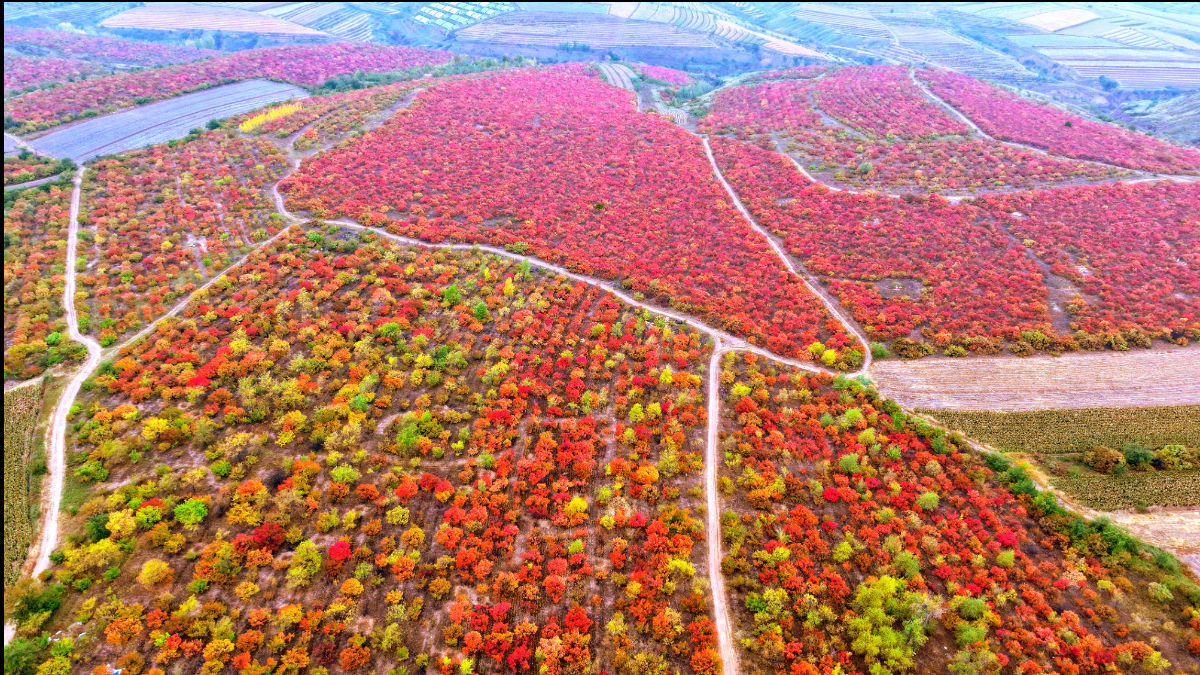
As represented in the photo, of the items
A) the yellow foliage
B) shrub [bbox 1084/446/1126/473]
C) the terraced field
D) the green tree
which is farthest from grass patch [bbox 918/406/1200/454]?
→ the terraced field

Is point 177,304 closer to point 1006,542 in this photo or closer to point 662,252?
point 662,252

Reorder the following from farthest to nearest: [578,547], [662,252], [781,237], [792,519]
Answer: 1. [781,237]
2. [662,252]
3. [792,519]
4. [578,547]

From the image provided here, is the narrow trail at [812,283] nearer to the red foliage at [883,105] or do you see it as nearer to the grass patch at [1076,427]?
the grass patch at [1076,427]

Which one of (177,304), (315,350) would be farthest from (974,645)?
(177,304)

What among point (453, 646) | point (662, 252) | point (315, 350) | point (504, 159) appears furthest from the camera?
point (504, 159)

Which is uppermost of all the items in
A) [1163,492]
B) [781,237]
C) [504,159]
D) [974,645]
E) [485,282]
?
[504,159]

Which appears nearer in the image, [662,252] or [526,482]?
[526,482]

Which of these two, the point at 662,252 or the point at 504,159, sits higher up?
the point at 504,159

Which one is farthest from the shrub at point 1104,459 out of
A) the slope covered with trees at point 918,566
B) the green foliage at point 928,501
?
the green foliage at point 928,501
